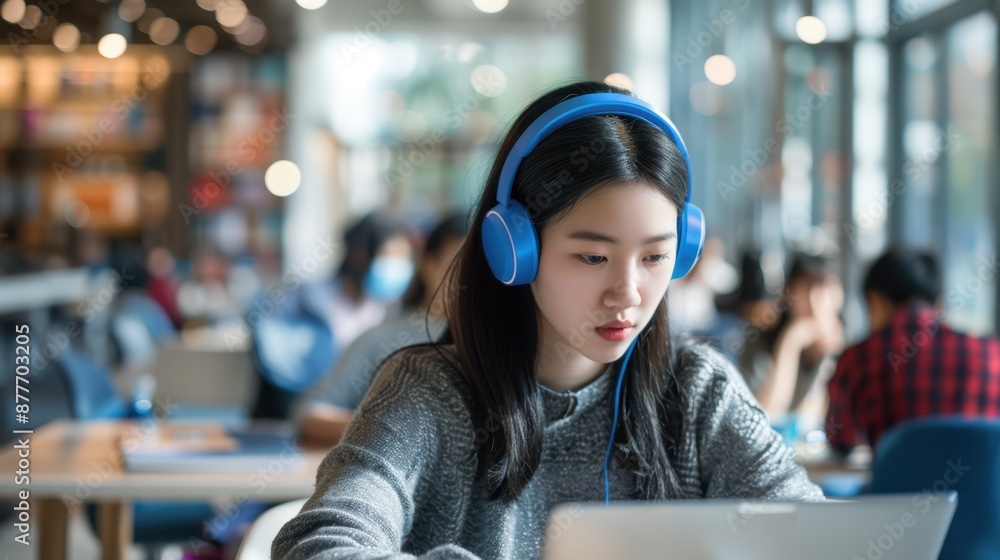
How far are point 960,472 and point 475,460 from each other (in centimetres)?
132

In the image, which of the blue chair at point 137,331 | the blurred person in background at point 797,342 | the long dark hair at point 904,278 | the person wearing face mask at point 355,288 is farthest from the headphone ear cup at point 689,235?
the blue chair at point 137,331

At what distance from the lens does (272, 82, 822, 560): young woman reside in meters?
1.20

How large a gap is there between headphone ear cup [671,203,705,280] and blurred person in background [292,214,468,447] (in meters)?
1.04

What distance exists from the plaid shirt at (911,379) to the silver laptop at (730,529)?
6.10 ft

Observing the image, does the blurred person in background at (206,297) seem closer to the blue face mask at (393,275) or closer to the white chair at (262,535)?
the blue face mask at (393,275)

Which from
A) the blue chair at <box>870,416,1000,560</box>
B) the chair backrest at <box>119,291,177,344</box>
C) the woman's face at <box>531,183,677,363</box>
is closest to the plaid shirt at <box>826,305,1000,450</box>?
the blue chair at <box>870,416,1000,560</box>

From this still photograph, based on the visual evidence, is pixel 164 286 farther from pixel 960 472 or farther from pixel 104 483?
pixel 960 472

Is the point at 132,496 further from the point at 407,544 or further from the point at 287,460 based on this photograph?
the point at 407,544

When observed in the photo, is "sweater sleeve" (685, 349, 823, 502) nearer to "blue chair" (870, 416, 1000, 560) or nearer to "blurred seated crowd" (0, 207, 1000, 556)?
"blurred seated crowd" (0, 207, 1000, 556)

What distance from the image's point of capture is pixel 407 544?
1.32m

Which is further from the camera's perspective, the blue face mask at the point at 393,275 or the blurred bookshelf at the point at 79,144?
the blurred bookshelf at the point at 79,144

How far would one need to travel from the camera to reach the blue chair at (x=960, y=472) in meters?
2.14

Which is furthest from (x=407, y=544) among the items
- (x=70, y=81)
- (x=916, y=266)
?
(x=70, y=81)

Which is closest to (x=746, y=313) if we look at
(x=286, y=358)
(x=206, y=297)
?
(x=286, y=358)
